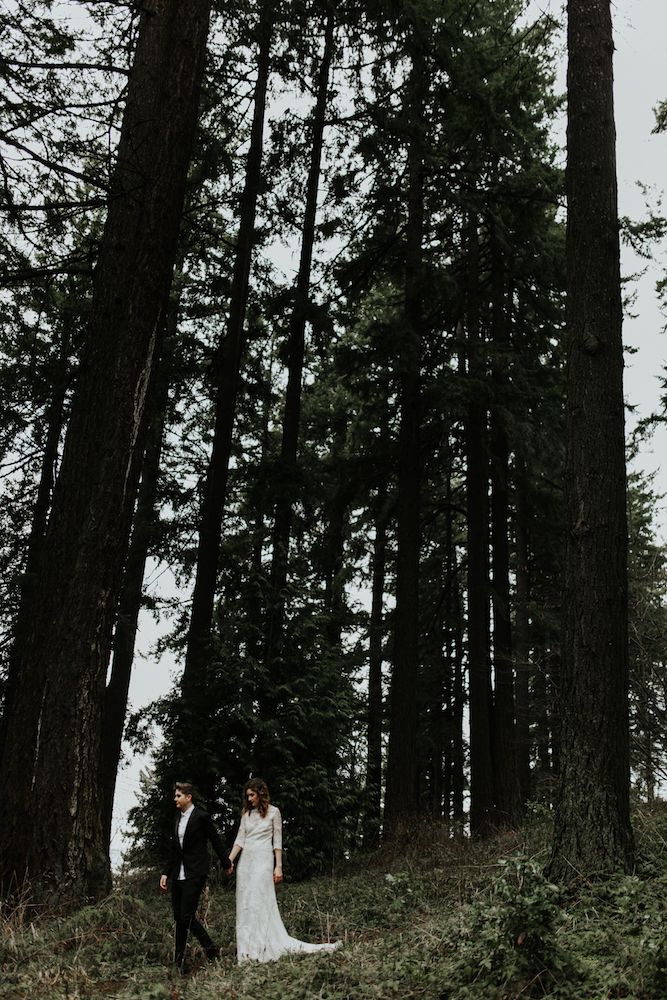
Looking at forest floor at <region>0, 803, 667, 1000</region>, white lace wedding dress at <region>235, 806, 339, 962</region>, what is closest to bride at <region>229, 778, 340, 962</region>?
white lace wedding dress at <region>235, 806, 339, 962</region>

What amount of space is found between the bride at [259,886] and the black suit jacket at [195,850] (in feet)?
1.19

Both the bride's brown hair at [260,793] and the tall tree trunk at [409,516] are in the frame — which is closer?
the bride's brown hair at [260,793]

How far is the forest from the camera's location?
6.77 m

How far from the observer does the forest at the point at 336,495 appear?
6773 millimetres

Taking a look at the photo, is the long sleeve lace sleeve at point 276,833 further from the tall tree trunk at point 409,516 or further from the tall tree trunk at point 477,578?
the tall tree trunk at point 477,578

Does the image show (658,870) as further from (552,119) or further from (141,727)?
(552,119)

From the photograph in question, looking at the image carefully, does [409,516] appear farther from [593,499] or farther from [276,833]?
[593,499]

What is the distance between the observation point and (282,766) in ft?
45.7

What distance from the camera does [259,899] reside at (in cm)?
798

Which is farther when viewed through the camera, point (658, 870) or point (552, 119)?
point (552, 119)

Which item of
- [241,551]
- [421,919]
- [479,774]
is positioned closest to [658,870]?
[421,919]

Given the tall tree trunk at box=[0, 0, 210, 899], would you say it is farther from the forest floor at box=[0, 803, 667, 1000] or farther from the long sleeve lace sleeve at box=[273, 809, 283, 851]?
the long sleeve lace sleeve at box=[273, 809, 283, 851]

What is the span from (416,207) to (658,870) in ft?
44.1

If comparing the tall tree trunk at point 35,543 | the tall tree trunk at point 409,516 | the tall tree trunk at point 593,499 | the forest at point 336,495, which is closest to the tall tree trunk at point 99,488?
the forest at point 336,495
